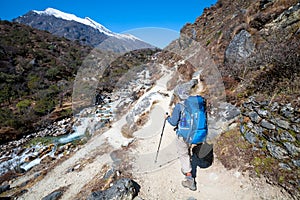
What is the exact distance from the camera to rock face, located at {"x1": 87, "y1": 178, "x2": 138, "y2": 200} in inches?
136

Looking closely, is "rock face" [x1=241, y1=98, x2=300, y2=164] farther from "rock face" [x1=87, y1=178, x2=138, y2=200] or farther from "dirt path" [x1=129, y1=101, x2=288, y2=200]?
"rock face" [x1=87, y1=178, x2=138, y2=200]

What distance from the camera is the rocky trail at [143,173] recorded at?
3475 millimetres

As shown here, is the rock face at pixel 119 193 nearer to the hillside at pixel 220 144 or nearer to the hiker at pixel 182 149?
the hillside at pixel 220 144

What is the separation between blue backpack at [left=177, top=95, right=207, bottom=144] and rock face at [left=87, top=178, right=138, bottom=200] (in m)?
1.81

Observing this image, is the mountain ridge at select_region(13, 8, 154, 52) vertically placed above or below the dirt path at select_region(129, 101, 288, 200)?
above

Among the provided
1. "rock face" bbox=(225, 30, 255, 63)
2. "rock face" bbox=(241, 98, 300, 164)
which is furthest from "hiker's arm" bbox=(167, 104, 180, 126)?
"rock face" bbox=(225, 30, 255, 63)

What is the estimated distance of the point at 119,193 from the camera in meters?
3.52

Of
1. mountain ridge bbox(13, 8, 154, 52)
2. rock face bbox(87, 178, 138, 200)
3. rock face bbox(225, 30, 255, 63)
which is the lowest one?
rock face bbox(87, 178, 138, 200)

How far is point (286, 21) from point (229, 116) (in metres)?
4.71

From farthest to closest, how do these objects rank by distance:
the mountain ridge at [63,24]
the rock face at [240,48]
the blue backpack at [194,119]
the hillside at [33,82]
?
the mountain ridge at [63,24]
the hillside at [33,82]
the rock face at [240,48]
the blue backpack at [194,119]

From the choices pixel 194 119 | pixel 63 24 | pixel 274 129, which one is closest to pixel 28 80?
pixel 194 119

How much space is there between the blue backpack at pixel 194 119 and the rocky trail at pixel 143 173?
1.50 metres

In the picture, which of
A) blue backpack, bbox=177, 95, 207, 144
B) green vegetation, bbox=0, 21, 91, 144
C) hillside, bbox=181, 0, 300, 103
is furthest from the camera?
green vegetation, bbox=0, 21, 91, 144

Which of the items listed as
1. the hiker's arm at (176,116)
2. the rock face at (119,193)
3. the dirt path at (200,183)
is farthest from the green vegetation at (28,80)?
the hiker's arm at (176,116)
